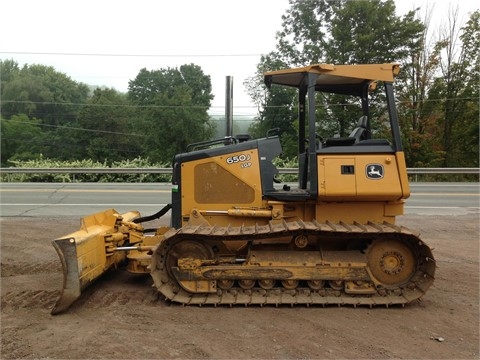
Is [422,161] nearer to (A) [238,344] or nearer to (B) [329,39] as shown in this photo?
(B) [329,39]

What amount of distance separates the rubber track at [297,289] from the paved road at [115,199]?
636 centimetres

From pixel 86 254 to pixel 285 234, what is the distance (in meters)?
2.22

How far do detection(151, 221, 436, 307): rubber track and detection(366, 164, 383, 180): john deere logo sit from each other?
57cm

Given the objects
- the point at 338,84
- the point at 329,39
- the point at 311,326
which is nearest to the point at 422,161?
the point at 329,39

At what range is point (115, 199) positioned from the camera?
1362 centimetres

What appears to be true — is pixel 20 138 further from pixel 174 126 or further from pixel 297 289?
pixel 297 289

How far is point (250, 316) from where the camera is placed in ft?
14.0

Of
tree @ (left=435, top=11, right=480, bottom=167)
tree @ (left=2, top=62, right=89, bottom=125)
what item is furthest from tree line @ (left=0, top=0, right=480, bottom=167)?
tree @ (left=2, top=62, right=89, bottom=125)

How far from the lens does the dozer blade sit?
436cm

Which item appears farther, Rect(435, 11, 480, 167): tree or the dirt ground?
Rect(435, 11, 480, 167): tree

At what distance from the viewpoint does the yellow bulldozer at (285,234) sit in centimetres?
466

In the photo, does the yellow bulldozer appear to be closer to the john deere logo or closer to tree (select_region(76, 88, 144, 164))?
the john deere logo

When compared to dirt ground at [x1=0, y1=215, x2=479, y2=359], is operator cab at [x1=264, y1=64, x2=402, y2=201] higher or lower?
higher

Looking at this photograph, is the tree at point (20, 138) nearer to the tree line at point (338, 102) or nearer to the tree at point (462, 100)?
the tree line at point (338, 102)
